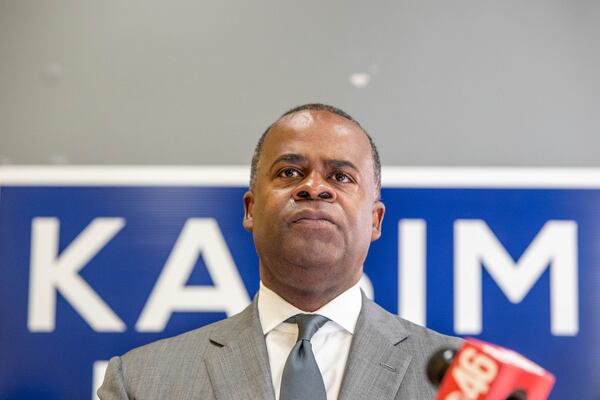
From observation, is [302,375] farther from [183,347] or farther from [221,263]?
[221,263]

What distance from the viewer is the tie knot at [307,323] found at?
1.66 m

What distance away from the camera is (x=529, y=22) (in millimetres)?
2521

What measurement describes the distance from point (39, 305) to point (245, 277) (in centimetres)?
68

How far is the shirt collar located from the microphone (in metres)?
0.91

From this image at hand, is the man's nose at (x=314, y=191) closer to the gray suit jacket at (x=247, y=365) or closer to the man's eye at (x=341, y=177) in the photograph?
the man's eye at (x=341, y=177)

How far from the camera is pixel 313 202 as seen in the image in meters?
1.68

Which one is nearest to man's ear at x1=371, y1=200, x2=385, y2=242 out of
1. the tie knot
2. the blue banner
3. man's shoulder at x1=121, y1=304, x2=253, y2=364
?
the tie knot

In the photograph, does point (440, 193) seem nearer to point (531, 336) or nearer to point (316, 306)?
point (531, 336)

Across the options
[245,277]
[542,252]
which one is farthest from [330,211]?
[542,252]

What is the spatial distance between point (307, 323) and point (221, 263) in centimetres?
82

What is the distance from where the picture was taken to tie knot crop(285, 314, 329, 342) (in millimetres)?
A: 1660

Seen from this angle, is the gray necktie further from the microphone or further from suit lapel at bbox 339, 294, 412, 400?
the microphone

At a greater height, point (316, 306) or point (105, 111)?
point (105, 111)

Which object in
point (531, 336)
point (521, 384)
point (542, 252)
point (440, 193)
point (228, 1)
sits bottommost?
point (531, 336)
